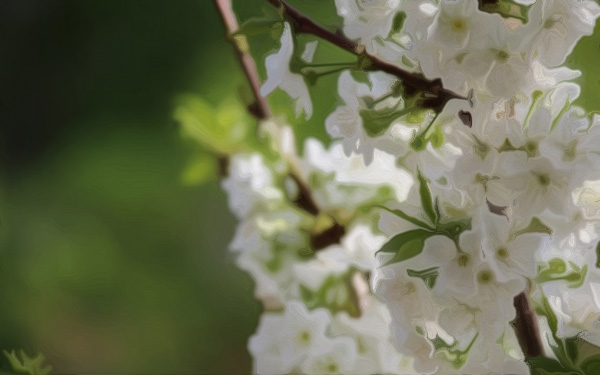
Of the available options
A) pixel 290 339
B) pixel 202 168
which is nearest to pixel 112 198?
pixel 202 168

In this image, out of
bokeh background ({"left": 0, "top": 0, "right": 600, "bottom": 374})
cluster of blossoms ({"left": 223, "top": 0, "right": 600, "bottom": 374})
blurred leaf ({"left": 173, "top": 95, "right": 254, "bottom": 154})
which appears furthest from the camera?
bokeh background ({"left": 0, "top": 0, "right": 600, "bottom": 374})

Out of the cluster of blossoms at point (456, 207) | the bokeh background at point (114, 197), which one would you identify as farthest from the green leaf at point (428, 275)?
the bokeh background at point (114, 197)

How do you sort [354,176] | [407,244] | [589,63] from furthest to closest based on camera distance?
[589,63], [354,176], [407,244]

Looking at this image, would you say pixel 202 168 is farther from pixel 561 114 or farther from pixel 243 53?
pixel 561 114

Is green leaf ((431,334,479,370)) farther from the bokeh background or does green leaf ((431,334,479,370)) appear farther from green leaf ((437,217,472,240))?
the bokeh background

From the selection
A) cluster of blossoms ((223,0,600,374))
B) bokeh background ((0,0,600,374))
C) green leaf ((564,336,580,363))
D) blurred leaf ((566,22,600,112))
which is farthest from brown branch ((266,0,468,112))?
bokeh background ((0,0,600,374))

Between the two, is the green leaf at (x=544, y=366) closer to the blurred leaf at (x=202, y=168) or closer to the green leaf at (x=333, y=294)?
the green leaf at (x=333, y=294)
